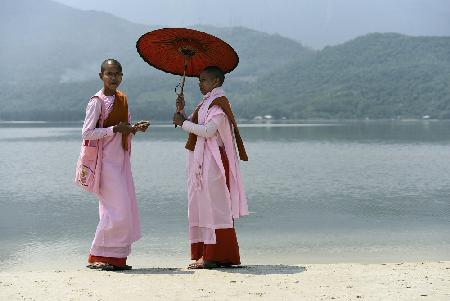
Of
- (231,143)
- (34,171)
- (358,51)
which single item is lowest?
(34,171)

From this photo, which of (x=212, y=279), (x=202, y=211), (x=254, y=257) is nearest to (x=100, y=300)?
(x=212, y=279)

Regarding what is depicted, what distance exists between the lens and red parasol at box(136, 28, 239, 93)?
17.6 ft

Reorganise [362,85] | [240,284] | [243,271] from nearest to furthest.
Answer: [240,284]
[243,271]
[362,85]

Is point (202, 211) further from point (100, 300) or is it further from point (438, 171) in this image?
point (438, 171)

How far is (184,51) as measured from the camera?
559 cm

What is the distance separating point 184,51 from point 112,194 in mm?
1253

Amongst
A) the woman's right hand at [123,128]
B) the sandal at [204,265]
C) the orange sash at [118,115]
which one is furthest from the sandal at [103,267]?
the woman's right hand at [123,128]

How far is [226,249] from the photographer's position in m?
5.30

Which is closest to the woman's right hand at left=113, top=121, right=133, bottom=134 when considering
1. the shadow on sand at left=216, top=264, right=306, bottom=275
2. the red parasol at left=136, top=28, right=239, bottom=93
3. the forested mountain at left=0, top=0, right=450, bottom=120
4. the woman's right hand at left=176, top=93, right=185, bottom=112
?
the woman's right hand at left=176, top=93, right=185, bottom=112

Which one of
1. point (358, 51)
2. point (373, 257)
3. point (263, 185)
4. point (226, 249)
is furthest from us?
point (358, 51)

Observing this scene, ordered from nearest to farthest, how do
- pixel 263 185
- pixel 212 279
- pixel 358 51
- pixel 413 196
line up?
1. pixel 212 279
2. pixel 413 196
3. pixel 263 185
4. pixel 358 51

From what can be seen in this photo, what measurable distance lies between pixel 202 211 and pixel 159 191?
10.2 metres

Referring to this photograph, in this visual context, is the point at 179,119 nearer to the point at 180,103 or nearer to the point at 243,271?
the point at 180,103

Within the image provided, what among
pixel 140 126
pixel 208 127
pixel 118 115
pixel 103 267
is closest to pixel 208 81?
pixel 208 127
